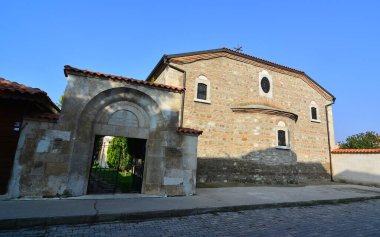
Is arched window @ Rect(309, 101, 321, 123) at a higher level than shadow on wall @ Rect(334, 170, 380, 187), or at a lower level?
higher

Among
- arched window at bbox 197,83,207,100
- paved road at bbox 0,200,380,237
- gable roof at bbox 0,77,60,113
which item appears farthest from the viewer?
arched window at bbox 197,83,207,100

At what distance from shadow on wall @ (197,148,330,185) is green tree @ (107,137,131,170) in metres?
7.45

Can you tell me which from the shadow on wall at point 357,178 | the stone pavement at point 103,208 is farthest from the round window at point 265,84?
the stone pavement at point 103,208

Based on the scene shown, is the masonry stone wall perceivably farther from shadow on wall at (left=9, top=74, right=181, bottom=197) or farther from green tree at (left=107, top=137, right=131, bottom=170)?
green tree at (left=107, top=137, right=131, bottom=170)

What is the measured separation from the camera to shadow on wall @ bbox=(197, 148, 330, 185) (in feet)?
40.0

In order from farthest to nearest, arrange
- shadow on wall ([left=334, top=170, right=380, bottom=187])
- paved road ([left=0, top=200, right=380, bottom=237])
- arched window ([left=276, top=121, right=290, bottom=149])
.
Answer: shadow on wall ([left=334, top=170, right=380, bottom=187]) → arched window ([left=276, top=121, right=290, bottom=149]) → paved road ([left=0, top=200, right=380, bottom=237])

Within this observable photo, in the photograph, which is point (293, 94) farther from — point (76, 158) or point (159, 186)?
point (76, 158)

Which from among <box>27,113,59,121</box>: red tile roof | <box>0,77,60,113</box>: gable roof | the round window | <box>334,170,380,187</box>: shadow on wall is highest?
the round window

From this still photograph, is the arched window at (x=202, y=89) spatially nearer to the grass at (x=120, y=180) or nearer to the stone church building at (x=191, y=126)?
the stone church building at (x=191, y=126)

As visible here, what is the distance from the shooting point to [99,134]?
7.61 metres

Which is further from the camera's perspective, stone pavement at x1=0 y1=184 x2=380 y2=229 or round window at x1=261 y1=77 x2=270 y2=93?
round window at x1=261 y1=77 x2=270 y2=93

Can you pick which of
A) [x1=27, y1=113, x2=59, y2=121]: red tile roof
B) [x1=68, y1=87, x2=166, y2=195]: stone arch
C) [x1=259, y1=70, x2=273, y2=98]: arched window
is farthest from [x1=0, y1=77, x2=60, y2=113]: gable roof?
[x1=259, y1=70, x2=273, y2=98]: arched window

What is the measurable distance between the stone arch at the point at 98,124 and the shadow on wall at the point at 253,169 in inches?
189

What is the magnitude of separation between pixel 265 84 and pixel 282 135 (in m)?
4.07
